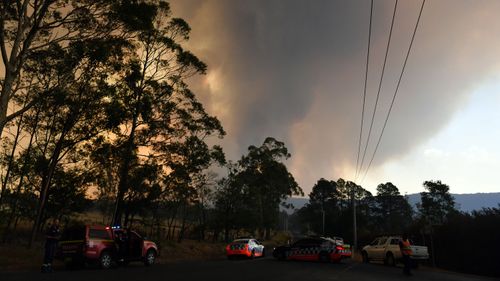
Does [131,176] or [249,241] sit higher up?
[131,176]

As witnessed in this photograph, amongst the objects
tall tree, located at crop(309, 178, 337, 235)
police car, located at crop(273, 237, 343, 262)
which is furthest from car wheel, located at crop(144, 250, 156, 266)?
tall tree, located at crop(309, 178, 337, 235)

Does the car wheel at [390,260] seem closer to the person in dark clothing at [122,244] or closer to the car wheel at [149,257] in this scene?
the car wheel at [149,257]

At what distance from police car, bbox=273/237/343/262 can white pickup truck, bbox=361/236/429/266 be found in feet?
11.7

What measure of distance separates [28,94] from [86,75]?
3.80 metres

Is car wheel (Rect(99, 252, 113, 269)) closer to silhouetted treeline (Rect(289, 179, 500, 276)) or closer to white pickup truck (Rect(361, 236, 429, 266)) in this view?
white pickup truck (Rect(361, 236, 429, 266))

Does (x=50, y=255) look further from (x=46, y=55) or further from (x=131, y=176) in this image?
(x=131, y=176)

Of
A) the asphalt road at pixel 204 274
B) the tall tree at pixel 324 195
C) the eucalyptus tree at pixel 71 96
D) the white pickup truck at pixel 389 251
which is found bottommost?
the asphalt road at pixel 204 274

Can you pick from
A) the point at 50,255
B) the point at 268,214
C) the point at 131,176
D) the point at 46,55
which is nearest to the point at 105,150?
the point at 131,176

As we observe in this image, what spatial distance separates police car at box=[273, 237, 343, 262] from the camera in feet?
82.0

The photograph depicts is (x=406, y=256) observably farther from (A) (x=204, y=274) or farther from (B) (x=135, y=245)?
(B) (x=135, y=245)

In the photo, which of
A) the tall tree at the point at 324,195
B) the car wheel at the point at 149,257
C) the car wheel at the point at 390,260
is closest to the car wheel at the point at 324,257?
the car wheel at the point at 390,260

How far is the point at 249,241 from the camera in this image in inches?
1077

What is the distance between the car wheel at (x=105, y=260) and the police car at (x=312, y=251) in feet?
40.1

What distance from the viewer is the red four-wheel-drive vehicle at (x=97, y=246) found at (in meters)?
16.2
